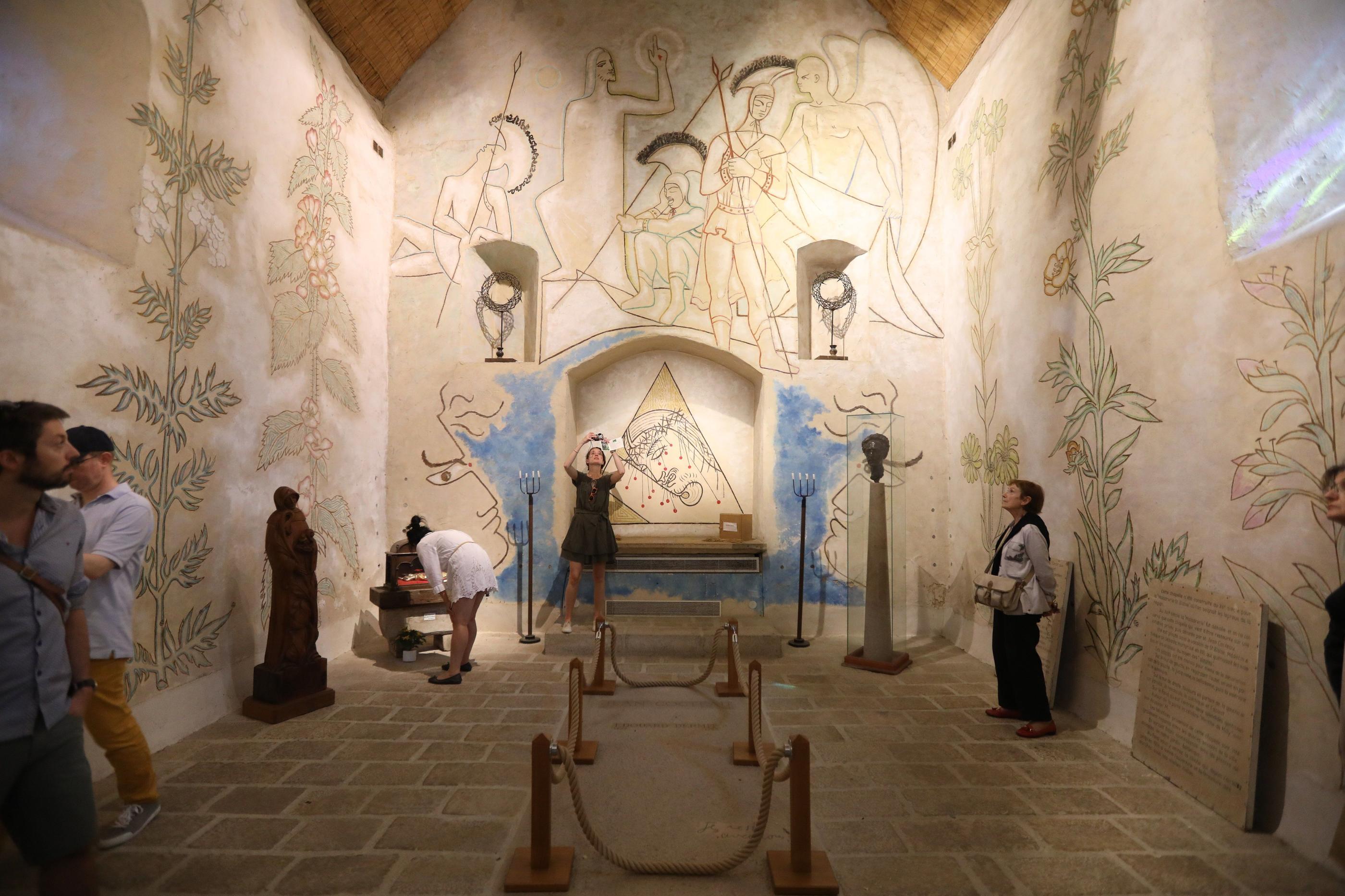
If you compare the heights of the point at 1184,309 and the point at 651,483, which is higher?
the point at 1184,309

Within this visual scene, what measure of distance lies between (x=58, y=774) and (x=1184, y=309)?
483 centimetres

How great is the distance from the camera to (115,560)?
8.86 feet

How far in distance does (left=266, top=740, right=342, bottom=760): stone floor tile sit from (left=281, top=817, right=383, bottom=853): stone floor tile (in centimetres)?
75

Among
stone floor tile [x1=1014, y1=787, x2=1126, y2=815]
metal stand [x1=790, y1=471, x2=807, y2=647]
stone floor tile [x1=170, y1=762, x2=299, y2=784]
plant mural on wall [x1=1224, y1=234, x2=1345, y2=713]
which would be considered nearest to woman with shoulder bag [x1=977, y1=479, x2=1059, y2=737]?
stone floor tile [x1=1014, y1=787, x2=1126, y2=815]

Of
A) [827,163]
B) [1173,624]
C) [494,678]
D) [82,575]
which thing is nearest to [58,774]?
[82,575]

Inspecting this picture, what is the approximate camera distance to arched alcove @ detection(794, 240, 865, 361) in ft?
22.1

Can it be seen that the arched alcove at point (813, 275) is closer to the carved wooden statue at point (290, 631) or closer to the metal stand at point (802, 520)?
the metal stand at point (802, 520)

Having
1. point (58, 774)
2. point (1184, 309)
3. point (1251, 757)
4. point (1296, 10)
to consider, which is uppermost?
point (1296, 10)

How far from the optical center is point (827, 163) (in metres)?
6.71

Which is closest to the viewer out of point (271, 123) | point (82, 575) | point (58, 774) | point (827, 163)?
point (58, 774)

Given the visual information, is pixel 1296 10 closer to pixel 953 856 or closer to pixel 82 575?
pixel 953 856

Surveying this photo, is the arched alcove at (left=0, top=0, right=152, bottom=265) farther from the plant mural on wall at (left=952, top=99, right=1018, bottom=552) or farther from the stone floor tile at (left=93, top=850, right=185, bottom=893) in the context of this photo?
the plant mural on wall at (left=952, top=99, right=1018, bottom=552)


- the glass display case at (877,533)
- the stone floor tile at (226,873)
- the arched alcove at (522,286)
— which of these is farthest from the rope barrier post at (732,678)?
the arched alcove at (522,286)

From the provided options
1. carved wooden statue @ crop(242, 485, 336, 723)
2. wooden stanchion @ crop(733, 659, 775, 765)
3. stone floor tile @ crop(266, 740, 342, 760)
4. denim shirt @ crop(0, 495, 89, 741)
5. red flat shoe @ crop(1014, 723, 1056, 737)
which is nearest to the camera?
denim shirt @ crop(0, 495, 89, 741)
